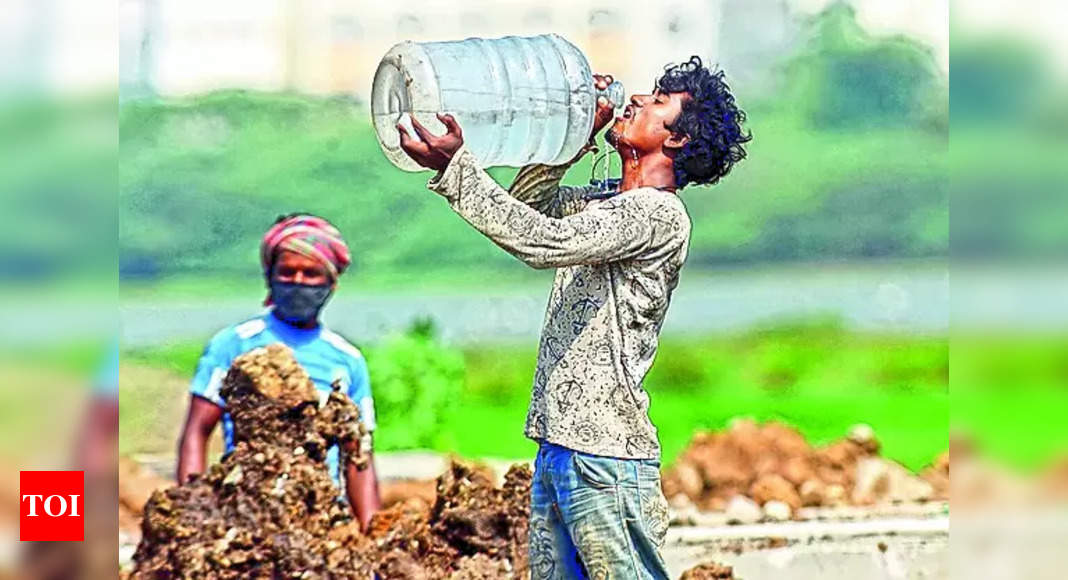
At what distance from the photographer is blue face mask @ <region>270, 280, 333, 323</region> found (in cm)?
528

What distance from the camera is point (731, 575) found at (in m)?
4.69

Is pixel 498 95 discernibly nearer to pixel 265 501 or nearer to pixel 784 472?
pixel 265 501

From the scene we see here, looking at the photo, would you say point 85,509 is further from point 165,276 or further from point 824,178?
point 824,178

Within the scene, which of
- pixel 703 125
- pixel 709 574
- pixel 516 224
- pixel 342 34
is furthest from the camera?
pixel 342 34

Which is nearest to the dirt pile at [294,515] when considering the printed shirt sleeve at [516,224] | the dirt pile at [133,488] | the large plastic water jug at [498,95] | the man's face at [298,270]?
the man's face at [298,270]

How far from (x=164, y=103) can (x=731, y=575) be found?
2.40 m

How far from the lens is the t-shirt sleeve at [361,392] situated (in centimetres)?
512

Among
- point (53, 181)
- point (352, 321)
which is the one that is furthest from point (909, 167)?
point (53, 181)

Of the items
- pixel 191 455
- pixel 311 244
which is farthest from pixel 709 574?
pixel 191 455

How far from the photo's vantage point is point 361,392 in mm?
5184

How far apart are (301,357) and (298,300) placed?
21cm

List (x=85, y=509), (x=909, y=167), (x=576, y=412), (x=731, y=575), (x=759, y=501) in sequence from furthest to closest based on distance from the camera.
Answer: (x=909, y=167), (x=759, y=501), (x=731, y=575), (x=85, y=509), (x=576, y=412)

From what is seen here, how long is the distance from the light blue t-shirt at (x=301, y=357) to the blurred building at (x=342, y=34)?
3.01 ft

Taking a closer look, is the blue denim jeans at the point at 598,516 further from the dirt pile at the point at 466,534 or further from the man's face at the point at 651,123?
the dirt pile at the point at 466,534
